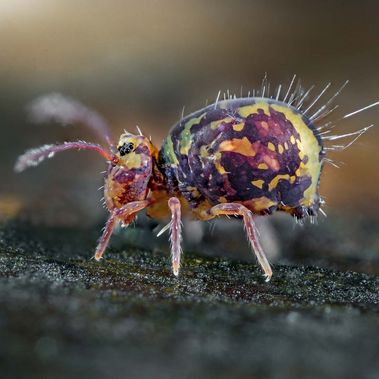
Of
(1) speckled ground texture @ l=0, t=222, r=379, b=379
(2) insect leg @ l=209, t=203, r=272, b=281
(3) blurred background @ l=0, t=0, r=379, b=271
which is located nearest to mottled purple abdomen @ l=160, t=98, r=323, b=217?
(2) insect leg @ l=209, t=203, r=272, b=281

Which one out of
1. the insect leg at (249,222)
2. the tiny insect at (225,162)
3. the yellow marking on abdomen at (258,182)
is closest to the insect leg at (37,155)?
the tiny insect at (225,162)

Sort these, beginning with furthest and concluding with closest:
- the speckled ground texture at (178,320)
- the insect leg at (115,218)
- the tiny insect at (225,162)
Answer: the tiny insect at (225,162), the insect leg at (115,218), the speckled ground texture at (178,320)

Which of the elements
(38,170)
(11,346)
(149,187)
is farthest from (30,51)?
(11,346)

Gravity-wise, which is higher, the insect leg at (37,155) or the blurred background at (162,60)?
the blurred background at (162,60)

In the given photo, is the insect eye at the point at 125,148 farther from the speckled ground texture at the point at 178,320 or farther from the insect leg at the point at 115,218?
the speckled ground texture at the point at 178,320

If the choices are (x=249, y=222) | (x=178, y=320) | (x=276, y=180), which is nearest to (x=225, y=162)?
(x=276, y=180)

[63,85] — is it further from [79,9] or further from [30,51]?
[79,9]

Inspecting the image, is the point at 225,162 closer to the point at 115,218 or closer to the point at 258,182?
the point at 258,182
